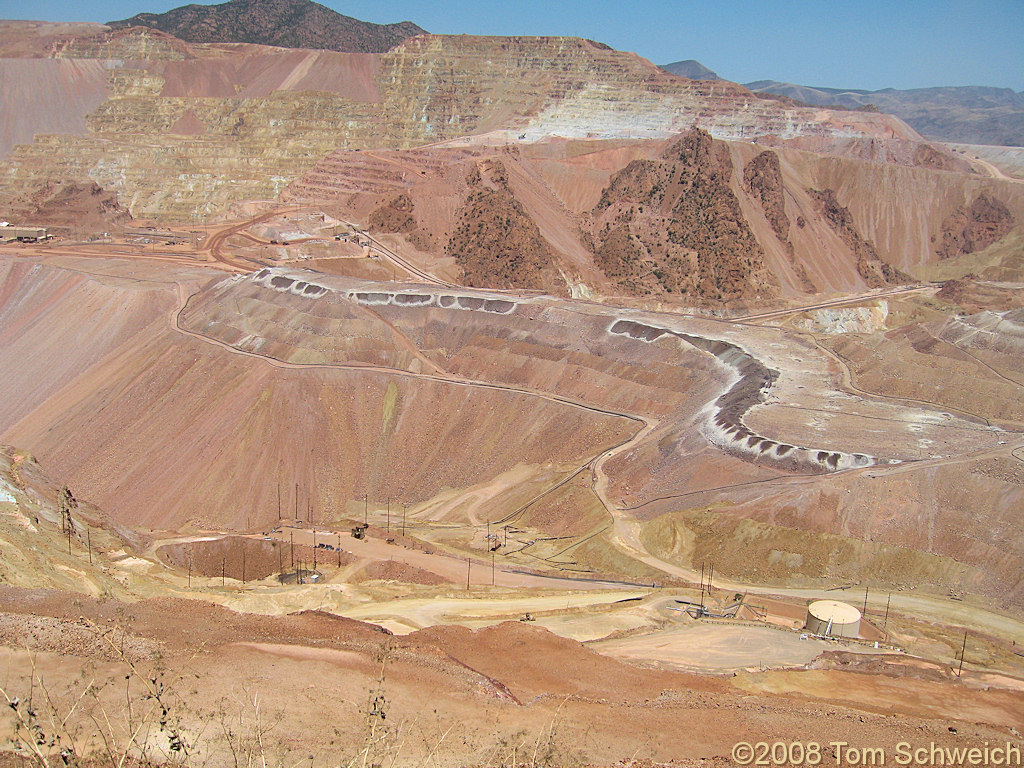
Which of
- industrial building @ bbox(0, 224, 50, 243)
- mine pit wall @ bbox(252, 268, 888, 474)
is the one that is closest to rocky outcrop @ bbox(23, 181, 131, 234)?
industrial building @ bbox(0, 224, 50, 243)

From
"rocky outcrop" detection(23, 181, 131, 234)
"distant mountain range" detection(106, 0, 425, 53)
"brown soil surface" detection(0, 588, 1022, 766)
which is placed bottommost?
"brown soil surface" detection(0, 588, 1022, 766)

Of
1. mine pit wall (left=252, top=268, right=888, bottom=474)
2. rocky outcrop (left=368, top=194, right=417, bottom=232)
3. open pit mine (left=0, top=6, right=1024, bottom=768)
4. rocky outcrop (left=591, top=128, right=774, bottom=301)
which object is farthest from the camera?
rocky outcrop (left=368, top=194, right=417, bottom=232)

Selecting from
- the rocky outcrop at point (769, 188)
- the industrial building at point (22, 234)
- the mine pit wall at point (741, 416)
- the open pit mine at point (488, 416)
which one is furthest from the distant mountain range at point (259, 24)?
the mine pit wall at point (741, 416)

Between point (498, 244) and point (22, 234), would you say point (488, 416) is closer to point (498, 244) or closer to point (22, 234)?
point (498, 244)

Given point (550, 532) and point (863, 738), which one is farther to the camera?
point (550, 532)

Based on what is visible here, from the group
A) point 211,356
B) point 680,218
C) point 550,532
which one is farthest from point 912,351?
point 211,356

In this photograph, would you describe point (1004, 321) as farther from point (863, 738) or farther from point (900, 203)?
point (863, 738)

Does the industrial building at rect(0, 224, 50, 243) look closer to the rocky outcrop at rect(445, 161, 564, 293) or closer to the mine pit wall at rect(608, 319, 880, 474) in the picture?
the rocky outcrop at rect(445, 161, 564, 293)
